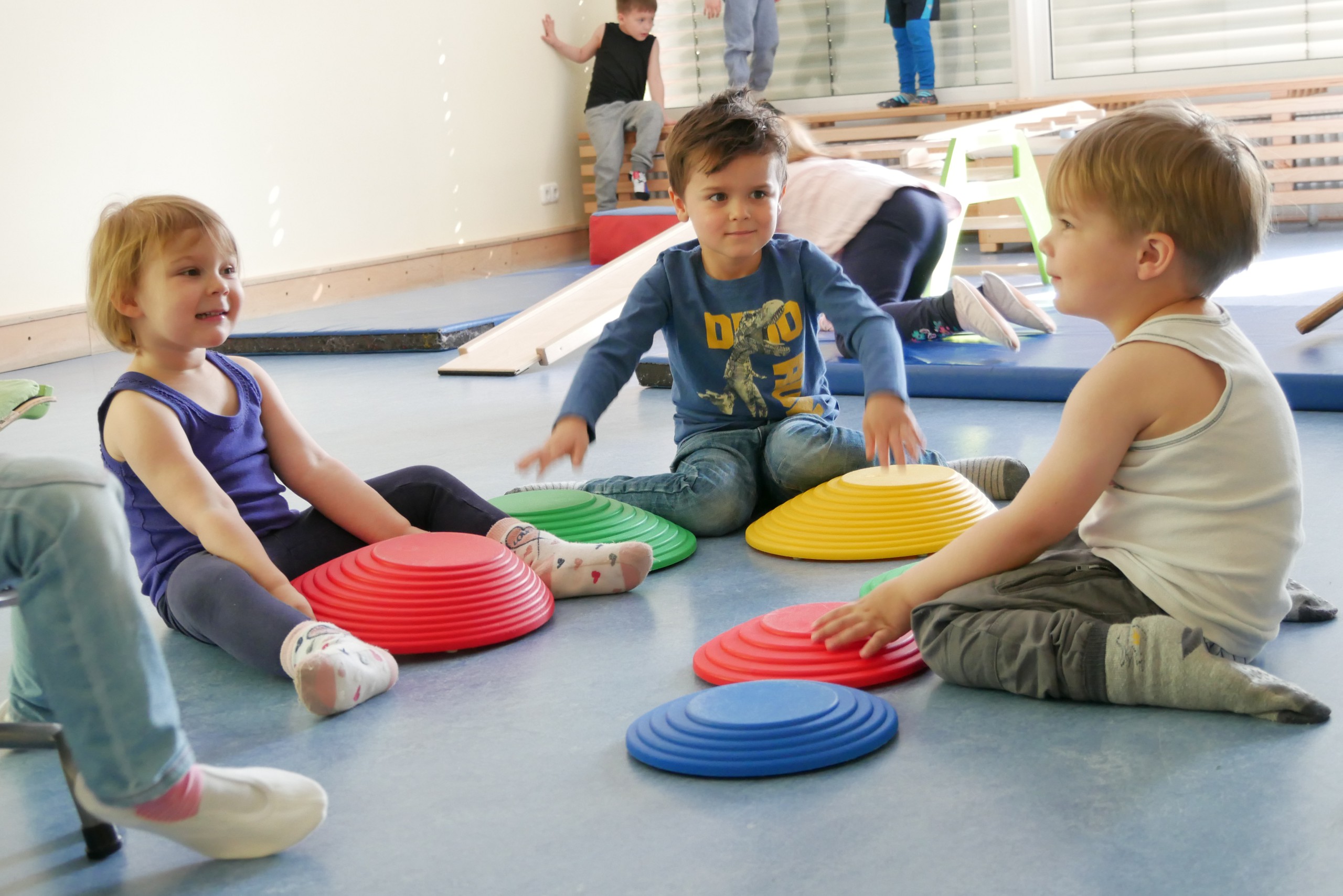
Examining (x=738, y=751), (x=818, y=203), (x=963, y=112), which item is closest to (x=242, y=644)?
(x=738, y=751)

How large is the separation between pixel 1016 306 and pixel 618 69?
16.1 ft

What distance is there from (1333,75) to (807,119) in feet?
9.48

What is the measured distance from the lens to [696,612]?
1.88 metres

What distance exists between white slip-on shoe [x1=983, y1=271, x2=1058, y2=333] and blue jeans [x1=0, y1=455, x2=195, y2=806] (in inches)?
118

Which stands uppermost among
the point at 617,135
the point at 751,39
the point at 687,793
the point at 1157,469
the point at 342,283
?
the point at 751,39

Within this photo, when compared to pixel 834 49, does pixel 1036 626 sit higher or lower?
lower

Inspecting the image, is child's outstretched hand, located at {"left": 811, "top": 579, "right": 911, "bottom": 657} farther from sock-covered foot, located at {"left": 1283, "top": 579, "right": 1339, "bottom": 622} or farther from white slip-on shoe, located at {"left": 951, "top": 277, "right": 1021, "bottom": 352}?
white slip-on shoe, located at {"left": 951, "top": 277, "right": 1021, "bottom": 352}

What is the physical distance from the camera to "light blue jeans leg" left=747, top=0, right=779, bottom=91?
315 inches

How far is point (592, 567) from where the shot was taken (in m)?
1.97

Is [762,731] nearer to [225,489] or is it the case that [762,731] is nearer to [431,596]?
[431,596]

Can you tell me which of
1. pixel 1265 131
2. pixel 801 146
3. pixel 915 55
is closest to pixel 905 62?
pixel 915 55

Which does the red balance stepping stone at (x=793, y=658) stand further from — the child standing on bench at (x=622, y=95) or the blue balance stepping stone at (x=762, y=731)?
the child standing on bench at (x=622, y=95)

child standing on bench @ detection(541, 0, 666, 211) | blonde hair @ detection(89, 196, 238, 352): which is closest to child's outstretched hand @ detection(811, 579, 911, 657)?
blonde hair @ detection(89, 196, 238, 352)

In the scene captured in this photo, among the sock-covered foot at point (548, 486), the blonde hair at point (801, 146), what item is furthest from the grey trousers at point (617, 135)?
the sock-covered foot at point (548, 486)
